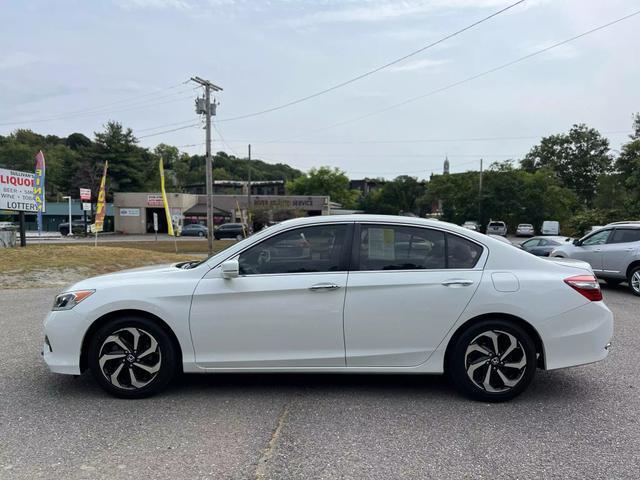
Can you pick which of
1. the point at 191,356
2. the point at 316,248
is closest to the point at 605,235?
the point at 316,248

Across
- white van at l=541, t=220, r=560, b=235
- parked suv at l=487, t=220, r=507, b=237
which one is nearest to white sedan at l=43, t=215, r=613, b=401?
white van at l=541, t=220, r=560, b=235

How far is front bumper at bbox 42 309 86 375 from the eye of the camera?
159 inches

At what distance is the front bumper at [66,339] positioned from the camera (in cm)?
403

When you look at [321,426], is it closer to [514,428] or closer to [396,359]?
[396,359]

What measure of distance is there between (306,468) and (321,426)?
23.9 inches

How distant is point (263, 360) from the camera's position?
13.2ft

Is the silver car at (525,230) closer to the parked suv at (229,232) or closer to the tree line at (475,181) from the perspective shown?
the tree line at (475,181)

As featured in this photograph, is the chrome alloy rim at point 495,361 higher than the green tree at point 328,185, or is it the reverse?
the green tree at point 328,185

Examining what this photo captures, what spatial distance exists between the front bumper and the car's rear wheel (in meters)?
11.1

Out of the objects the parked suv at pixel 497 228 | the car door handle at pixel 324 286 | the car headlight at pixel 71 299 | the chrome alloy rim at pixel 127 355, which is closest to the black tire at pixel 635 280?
the car door handle at pixel 324 286

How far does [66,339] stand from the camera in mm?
4039

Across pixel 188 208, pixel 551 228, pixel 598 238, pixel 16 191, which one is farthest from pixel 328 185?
pixel 598 238

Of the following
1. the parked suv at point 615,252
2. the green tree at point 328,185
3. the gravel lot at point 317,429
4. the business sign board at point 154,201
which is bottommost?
the gravel lot at point 317,429

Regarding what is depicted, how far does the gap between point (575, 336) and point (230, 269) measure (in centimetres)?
297
